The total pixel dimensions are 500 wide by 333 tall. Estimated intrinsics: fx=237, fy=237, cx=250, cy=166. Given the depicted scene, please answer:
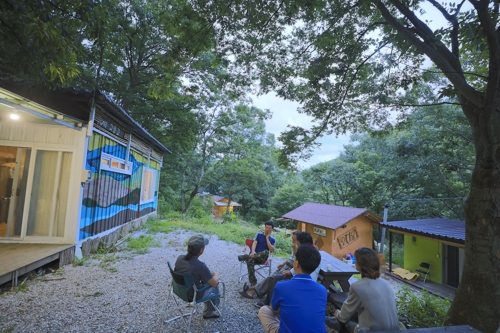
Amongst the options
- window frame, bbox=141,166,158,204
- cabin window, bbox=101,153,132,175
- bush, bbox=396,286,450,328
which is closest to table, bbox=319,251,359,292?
bush, bbox=396,286,450,328

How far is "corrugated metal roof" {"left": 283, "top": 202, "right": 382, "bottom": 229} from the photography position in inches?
393

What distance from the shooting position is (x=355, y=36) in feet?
14.7

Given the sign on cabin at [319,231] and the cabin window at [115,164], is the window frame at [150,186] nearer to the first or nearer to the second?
A: the cabin window at [115,164]

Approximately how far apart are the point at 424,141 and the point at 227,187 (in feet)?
57.1

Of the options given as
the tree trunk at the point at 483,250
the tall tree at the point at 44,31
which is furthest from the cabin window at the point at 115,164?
the tree trunk at the point at 483,250

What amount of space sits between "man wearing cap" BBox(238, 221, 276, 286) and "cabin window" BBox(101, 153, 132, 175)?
4216 millimetres

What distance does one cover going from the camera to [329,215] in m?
10.9

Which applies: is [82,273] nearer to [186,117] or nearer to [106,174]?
[106,174]

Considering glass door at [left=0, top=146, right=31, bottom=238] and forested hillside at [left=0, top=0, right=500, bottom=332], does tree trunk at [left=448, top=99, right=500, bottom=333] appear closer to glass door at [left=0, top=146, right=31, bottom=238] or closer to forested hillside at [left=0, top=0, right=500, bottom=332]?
forested hillside at [left=0, top=0, right=500, bottom=332]

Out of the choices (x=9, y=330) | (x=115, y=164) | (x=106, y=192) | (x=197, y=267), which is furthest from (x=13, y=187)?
(x=197, y=267)

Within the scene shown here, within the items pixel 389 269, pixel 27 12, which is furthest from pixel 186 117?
pixel 389 269

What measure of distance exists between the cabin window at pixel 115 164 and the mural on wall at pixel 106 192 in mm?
87

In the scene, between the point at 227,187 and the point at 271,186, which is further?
the point at 271,186

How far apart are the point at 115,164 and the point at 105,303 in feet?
14.1
